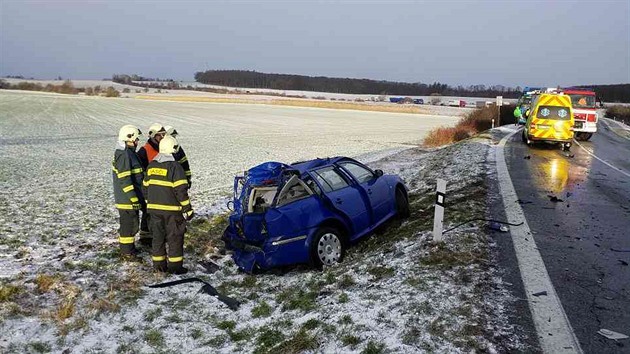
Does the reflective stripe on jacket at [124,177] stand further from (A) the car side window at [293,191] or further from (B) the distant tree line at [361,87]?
(B) the distant tree line at [361,87]

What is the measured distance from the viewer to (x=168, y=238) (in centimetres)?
692

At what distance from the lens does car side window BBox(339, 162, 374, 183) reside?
7972mm

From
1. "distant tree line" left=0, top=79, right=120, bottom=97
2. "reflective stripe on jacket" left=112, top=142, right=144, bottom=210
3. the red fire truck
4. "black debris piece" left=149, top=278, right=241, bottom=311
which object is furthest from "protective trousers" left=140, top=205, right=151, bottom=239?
"distant tree line" left=0, top=79, right=120, bottom=97

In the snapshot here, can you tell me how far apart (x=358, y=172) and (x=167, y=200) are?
3171mm

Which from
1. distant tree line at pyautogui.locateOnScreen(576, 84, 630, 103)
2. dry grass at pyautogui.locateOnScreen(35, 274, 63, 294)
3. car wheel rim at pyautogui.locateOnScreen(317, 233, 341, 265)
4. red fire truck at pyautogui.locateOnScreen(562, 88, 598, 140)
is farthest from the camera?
distant tree line at pyautogui.locateOnScreen(576, 84, 630, 103)

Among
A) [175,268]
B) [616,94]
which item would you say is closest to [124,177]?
[175,268]

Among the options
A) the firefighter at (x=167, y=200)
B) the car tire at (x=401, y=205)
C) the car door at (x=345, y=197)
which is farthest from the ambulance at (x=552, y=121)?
the firefighter at (x=167, y=200)

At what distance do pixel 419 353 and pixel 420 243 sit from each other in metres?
2.90

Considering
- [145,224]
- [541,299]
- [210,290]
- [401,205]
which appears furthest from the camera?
[401,205]

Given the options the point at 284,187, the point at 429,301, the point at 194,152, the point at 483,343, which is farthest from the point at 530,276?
the point at 194,152

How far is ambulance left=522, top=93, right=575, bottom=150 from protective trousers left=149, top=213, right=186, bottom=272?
16.0 metres

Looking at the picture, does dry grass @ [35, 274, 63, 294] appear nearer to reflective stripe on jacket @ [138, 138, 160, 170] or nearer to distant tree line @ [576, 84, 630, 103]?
reflective stripe on jacket @ [138, 138, 160, 170]

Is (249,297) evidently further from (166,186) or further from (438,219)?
(438,219)

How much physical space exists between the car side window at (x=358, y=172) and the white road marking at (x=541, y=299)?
243cm
